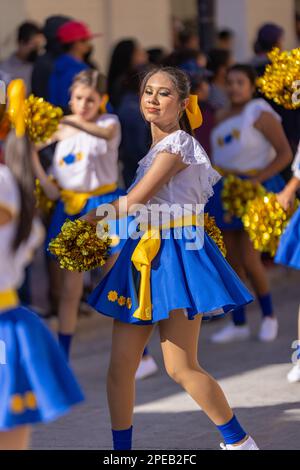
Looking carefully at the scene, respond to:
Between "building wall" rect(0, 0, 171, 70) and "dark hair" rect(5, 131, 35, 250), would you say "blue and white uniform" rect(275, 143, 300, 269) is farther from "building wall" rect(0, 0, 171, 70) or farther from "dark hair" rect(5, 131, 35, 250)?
"building wall" rect(0, 0, 171, 70)

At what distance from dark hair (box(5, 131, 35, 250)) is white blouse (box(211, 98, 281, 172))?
14.3 feet

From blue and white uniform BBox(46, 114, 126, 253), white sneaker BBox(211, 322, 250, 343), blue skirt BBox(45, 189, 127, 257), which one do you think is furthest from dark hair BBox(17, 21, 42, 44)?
white sneaker BBox(211, 322, 250, 343)

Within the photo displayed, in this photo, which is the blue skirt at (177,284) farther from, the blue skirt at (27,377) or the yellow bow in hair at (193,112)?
the blue skirt at (27,377)

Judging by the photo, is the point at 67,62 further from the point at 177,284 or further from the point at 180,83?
the point at 177,284

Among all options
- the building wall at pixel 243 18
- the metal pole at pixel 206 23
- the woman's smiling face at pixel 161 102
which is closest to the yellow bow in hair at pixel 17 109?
the woman's smiling face at pixel 161 102

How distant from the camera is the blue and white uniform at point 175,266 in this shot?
5.25m

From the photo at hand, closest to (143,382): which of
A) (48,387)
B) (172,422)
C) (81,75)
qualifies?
(172,422)

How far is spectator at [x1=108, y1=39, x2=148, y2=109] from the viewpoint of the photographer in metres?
9.40

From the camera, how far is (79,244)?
17.6ft

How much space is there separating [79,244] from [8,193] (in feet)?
3.95

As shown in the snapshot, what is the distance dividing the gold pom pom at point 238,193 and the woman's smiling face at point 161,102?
277 centimetres

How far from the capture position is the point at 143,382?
7.48 m

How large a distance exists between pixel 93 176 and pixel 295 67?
160cm

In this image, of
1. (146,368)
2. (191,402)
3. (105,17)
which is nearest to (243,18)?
(105,17)
